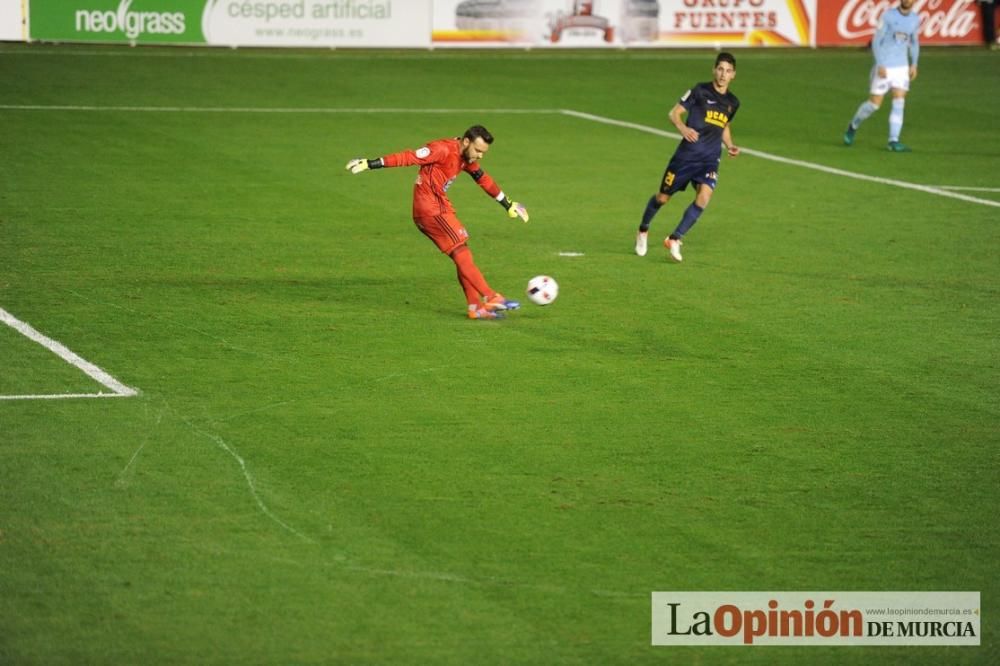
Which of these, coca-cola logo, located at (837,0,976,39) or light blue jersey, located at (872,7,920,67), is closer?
light blue jersey, located at (872,7,920,67)

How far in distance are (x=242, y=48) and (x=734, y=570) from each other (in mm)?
29173

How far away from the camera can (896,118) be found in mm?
25531

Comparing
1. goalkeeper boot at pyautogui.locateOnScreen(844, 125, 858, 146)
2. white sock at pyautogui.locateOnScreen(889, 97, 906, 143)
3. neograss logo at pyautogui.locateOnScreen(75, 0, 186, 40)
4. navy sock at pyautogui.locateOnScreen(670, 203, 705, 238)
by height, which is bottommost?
navy sock at pyautogui.locateOnScreen(670, 203, 705, 238)

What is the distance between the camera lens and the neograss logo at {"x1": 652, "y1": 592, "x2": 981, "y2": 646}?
805cm

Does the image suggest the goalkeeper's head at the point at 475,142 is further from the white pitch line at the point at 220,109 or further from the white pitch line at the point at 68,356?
the white pitch line at the point at 220,109

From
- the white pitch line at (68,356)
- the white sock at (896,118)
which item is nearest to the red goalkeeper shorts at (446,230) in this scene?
the white pitch line at (68,356)

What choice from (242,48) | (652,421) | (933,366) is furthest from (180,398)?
(242,48)

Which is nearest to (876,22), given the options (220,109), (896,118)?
(896,118)

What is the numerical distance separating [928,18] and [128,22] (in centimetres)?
1902

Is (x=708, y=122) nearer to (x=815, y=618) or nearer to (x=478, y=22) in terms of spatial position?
(x=815, y=618)

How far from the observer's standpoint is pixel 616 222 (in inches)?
769

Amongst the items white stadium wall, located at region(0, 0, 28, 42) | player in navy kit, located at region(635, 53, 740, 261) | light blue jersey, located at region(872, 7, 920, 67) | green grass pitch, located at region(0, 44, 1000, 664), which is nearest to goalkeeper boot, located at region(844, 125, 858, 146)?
light blue jersey, located at region(872, 7, 920, 67)

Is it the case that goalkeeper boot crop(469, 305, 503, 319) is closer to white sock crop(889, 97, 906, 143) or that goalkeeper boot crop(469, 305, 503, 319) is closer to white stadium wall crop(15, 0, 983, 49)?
white sock crop(889, 97, 906, 143)

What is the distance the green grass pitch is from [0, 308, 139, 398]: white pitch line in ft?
0.40
